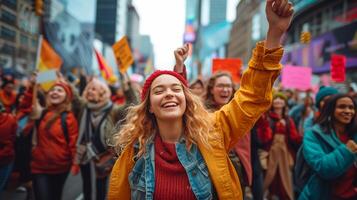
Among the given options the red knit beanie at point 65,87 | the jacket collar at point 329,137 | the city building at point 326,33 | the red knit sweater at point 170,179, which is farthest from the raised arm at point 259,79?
the city building at point 326,33

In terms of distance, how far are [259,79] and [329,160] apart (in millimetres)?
1475

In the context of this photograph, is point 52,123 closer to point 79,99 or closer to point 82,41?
point 79,99

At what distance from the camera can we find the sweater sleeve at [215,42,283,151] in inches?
77.5

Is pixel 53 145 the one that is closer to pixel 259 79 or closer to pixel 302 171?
pixel 302 171

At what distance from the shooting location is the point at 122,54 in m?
7.11

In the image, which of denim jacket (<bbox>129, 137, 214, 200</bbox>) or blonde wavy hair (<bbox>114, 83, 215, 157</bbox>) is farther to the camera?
blonde wavy hair (<bbox>114, 83, 215, 157</bbox>)

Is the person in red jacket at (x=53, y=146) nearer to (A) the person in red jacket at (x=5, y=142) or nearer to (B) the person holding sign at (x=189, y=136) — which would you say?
(A) the person in red jacket at (x=5, y=142)

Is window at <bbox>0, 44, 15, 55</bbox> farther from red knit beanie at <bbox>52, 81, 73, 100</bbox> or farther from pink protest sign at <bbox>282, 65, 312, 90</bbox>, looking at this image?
red knit beanie at <bbox>52, 81, 73, 100</bbox>

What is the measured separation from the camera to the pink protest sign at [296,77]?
8383mm

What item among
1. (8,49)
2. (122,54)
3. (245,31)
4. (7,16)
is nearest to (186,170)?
(122,54)

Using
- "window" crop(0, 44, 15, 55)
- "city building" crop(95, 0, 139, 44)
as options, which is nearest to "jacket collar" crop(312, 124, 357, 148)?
"window" crop(0, 44, 15, 55)

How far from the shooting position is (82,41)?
46250 millimetres

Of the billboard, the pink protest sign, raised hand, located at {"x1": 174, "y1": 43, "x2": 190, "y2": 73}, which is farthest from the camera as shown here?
the billboard

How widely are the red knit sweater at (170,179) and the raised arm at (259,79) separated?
32 centimetres
